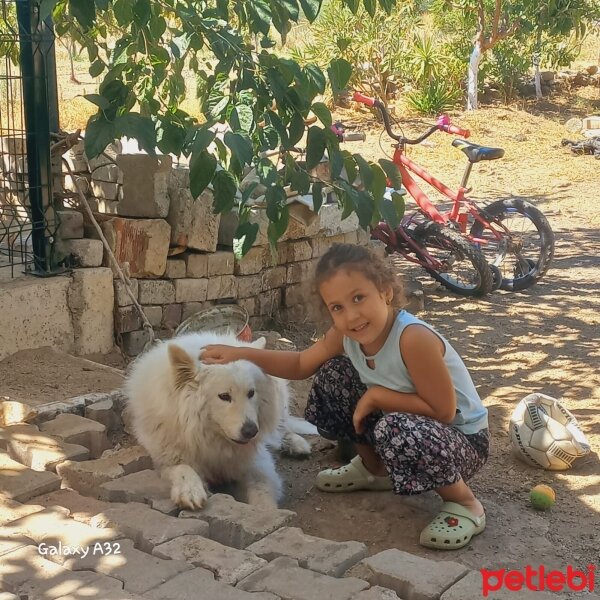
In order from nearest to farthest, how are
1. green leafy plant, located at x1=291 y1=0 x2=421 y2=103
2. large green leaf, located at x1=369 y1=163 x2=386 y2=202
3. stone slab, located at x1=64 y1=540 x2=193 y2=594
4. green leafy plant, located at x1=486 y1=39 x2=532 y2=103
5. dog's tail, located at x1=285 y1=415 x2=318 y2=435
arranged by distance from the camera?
stone slab, located at x1=64 y1=540 x2=193 y2=594 → large green leaf, located at x1=369 y1=163 x2=386 y2=202 → dog's tail, located at x1=285 y1=415 x2=318 y2=435 → green leafy plant, located at x1=291 y1=0 x2=421 y2=103 → green leafy plant, located at x1=486 y1=39 x2=532 y2=103

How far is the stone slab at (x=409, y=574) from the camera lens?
2580mm

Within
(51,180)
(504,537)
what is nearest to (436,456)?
(504,537)

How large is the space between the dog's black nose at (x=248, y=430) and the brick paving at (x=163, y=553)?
0.28 meters

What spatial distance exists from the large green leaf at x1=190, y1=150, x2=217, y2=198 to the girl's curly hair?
577mm

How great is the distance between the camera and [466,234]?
304 inches

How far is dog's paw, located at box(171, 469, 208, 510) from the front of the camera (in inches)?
128

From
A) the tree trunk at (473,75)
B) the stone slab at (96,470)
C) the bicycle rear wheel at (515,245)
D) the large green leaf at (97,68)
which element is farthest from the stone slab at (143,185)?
the tree trunk at (473,75)

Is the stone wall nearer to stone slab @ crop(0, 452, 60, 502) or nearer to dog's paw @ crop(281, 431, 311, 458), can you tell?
dog's paw @ crop(281, 431, 311, 458)

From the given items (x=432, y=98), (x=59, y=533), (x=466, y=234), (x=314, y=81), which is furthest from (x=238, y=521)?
(x=432, y=98)

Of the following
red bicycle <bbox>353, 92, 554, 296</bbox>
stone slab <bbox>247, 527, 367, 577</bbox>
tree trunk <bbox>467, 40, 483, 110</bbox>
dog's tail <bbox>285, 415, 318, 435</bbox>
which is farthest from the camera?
tree trunk <bbox>467, 40, 483, 110</bbox>

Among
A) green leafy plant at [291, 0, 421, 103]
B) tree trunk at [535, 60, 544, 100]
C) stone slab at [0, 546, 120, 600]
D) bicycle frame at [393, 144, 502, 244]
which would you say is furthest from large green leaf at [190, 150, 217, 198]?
tree trunk at [535, 60, 544, 100]

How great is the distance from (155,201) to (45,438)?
2163mm

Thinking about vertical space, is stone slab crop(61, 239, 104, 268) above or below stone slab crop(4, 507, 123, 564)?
above

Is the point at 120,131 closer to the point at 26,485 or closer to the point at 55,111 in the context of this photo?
the point at 26,485
